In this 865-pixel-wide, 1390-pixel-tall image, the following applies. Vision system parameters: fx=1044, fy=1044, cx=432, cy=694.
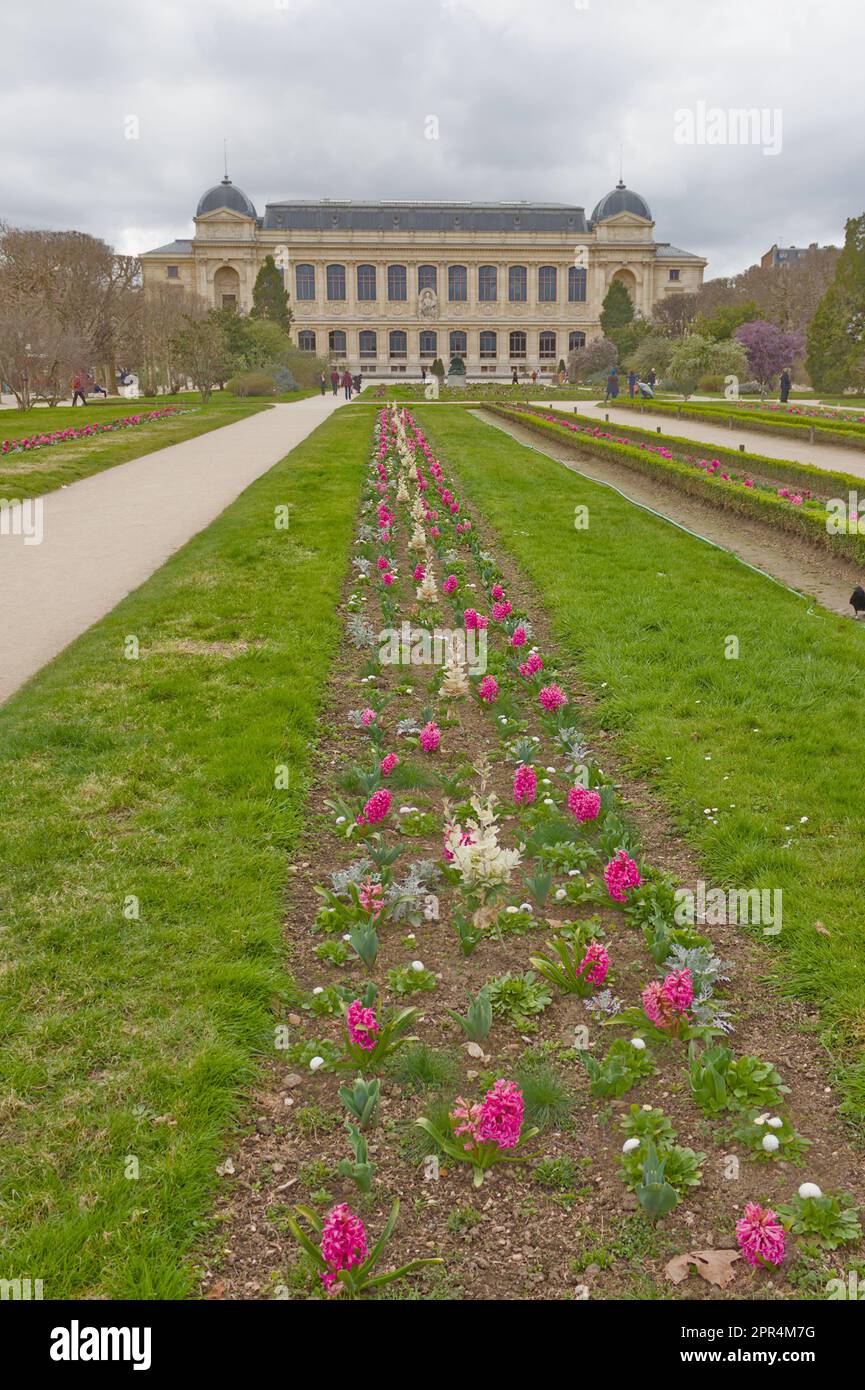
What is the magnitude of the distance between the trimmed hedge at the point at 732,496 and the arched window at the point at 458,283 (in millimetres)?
75071

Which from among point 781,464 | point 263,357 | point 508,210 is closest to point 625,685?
point 781,464

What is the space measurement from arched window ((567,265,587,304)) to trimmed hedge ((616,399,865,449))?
210 ft

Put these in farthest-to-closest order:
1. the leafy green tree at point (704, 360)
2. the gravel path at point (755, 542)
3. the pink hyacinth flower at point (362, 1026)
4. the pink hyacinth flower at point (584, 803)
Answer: the leafy green tree at point (704, 360)
the gravel path at point (755, 542)
the pink hyacinth flower at point (584, 803)
the pink hyacinth flower at point (362, 1026)

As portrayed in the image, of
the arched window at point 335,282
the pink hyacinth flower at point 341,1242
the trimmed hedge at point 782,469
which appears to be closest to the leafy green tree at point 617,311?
the arched window at point 335,282

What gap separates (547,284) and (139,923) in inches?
3753

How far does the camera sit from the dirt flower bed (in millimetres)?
2520

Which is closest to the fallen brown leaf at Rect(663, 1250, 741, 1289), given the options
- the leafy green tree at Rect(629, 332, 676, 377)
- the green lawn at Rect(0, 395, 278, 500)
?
the green lawn at Rect(0, 395, 278, 500)

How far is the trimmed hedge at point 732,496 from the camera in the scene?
33.9 feet

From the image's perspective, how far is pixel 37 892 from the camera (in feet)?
13.3

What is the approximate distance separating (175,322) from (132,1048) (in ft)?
184

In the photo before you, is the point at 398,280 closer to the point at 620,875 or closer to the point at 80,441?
the point at 80,441

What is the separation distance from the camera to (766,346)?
40.5 m

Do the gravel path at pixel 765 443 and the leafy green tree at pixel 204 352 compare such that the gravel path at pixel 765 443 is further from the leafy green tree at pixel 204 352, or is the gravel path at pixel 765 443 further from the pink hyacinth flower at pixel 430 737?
the leafy green tree at pixel 204 352
